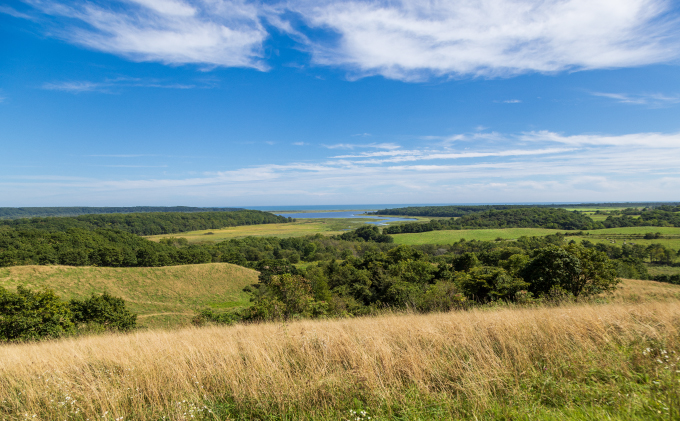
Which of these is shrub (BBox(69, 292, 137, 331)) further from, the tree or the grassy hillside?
the tree

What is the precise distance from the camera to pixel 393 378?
3600 mm

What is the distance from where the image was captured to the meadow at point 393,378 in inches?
117

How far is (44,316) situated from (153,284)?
3126 centimetres

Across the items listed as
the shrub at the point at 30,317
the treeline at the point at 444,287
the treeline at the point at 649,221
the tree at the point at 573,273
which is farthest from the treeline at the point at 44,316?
the treeline at the point at 649,221

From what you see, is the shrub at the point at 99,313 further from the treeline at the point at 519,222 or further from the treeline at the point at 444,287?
the treeline at the point at 519,222

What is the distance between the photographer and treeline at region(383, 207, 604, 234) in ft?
397

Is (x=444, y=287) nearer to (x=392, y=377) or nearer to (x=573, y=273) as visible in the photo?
(x=573, y=273)

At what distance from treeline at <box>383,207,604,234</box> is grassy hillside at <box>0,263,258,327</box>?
270 feet

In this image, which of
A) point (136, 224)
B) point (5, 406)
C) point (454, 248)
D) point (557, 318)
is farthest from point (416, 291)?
point (136, 224)

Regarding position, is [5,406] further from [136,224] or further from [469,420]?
[136,224]

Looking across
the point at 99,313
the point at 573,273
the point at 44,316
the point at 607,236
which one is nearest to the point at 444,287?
the point at 573,273

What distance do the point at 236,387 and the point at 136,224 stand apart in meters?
193

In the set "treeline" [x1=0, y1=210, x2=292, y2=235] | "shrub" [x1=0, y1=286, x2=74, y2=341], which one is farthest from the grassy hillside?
"treeline" [x1=0, y1=210, x2=292, y2=235]

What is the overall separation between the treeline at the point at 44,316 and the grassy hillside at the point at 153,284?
29.5 feet
